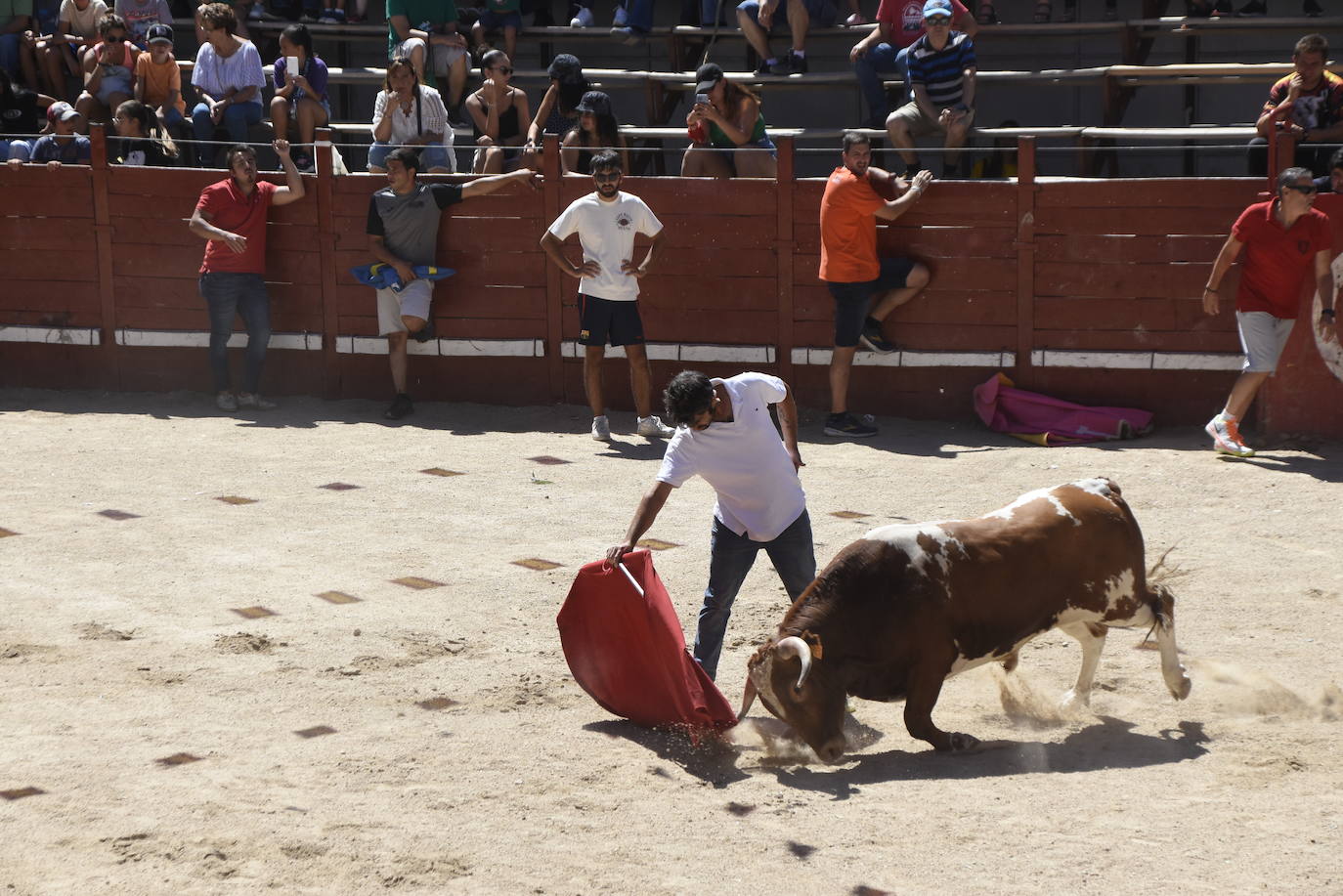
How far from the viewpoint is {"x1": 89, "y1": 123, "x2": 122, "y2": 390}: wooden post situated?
1230 cm

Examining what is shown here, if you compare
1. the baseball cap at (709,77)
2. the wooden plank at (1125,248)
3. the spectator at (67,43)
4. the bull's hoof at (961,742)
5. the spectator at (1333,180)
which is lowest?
the bull's hoof at (961,742)

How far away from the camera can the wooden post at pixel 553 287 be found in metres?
11.5

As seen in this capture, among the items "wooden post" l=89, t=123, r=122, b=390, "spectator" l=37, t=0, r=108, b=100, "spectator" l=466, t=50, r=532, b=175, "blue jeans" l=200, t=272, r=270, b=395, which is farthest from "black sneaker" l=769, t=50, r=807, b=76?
"spectator" l=37, t=0, r=108, b=100

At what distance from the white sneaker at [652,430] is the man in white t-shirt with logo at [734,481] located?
456 cm

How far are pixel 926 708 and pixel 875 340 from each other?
5.84 metres

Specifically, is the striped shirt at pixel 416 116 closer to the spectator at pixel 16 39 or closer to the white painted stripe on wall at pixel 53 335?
the white painted stripe on wall at pixel 53 335

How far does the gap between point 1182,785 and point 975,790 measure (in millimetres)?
657

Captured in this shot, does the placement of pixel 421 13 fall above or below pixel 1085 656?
above

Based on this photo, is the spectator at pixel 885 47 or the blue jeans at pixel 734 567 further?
the spectator at pixel 885 47

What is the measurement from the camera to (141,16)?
1455cm

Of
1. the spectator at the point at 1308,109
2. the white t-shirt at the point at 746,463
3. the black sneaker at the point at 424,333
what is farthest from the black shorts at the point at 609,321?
the white t-shirt at the point at 746,463

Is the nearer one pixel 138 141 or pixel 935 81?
pixel 935 81

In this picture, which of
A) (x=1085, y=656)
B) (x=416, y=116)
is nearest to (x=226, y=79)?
(x=416, y=116)

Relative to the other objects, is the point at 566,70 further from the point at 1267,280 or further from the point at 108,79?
the point at 1267,280
